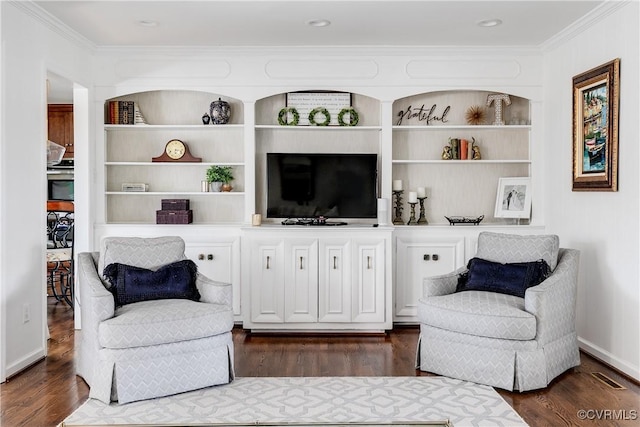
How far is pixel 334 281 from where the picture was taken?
16.3 feet

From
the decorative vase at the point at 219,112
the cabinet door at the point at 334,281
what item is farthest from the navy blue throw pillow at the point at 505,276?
the decorative vase at the point at 219,112

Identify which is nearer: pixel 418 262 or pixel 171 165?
pixel 418 262

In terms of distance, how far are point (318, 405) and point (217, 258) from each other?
2169 mm

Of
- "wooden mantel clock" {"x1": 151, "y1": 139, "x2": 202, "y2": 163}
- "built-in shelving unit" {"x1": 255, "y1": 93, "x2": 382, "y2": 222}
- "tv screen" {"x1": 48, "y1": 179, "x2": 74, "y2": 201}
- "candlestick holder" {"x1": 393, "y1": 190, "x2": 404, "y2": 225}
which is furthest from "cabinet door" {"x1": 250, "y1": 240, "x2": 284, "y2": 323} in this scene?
"tv screen" {"x1": 48, "y1": 179, "x2": 74, "y2": 201}

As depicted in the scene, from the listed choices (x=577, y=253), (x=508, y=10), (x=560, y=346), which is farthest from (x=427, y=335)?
(x=508, y=10)

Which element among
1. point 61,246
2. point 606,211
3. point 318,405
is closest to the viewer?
point 318,405

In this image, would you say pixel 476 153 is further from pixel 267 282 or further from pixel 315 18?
pixel 267 282

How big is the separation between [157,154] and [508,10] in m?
3.25

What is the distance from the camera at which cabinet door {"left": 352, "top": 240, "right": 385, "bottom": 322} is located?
16.3ft

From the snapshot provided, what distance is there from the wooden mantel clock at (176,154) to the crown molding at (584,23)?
3.19m

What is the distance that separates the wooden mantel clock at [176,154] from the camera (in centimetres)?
534

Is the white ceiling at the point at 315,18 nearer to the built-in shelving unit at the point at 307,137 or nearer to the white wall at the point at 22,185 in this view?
the white wall at the point at 22,185

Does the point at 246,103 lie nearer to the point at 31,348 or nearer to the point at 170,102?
the point at 170,102

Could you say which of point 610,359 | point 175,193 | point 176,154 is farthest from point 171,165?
point 610,359
